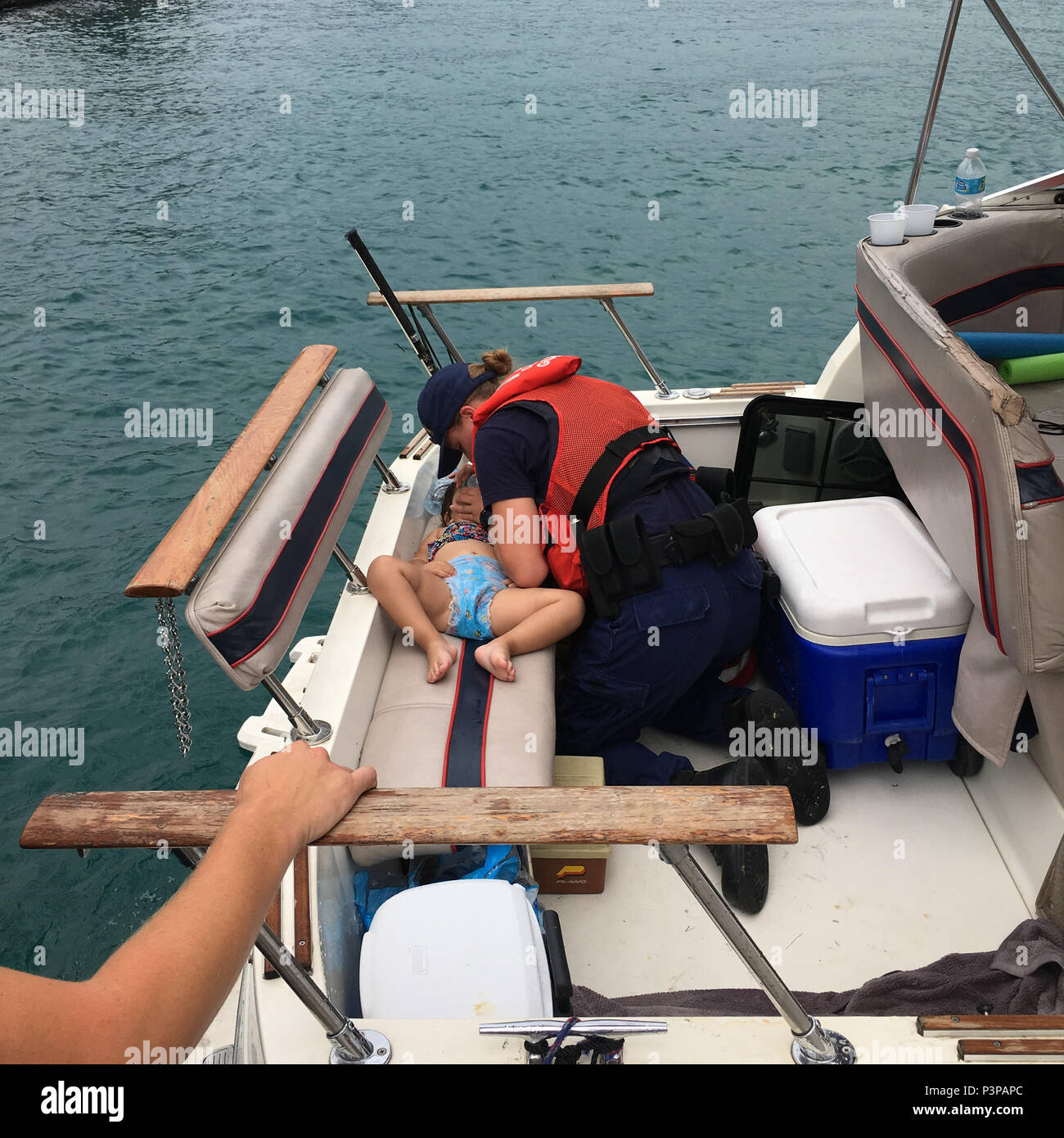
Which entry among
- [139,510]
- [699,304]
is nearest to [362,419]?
[139,510]

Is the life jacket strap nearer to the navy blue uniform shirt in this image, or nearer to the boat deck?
the navy blue uniform shirt

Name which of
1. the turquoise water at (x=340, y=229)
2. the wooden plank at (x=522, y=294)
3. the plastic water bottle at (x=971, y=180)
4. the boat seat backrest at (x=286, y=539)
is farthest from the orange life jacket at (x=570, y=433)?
the turquoise water at (x=340, y=229)

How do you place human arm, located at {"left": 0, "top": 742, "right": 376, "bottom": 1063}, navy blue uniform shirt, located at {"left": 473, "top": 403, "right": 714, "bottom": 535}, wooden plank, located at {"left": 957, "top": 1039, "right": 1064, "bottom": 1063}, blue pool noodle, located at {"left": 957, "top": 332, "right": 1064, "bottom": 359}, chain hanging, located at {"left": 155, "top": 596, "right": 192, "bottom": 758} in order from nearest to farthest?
human arm, located at {"left": 0, "top": 742, "right": 376, "bottom": 1063} < wooden plank, located at {"left": 957, "top": 1039, "right": 1064, "bottom": 1063} < chain hanging, located at {"left": 155, "top": 596, "right": 192, "bottom": 758} < navy blue uniform shirt, located at {"left": 473, "top": 403, "right": 714, "bottom": 535} < blue pool noodle, located at {"left": 957, "top": 332, "right": 1064, "bottom": 359}

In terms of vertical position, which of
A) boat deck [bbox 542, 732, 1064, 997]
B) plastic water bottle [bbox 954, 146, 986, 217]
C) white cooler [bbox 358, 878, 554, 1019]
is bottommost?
boat deck [bbox 542, 732, 1064, 997]

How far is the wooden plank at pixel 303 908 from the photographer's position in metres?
1.76

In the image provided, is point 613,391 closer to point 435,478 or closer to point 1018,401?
point 435,478

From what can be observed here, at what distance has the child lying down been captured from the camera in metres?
2.62

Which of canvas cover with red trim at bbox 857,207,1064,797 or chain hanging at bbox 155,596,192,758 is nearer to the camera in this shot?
chain hanging at bbox 155,596,192,758

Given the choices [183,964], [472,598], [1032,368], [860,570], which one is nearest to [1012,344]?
[1032,368]

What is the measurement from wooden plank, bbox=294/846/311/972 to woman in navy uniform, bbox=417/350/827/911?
1.02 meters

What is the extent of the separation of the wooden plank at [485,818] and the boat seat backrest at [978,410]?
101 centimetres

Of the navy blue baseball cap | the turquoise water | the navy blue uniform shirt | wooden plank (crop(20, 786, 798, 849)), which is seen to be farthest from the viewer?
the turquoise water

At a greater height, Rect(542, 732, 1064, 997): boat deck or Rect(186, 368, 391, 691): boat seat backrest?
Rect(186, 368, 391, 691): boat seat backrest

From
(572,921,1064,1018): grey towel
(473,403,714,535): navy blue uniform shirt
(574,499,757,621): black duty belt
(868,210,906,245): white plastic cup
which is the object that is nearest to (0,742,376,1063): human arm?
(572,921,1064,1018): grey towel
